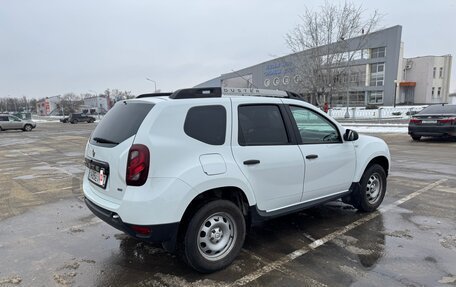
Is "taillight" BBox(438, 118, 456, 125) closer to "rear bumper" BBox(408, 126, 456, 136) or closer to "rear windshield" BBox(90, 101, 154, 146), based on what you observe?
"rear bumper" BBox(408, 126, 456, 136)

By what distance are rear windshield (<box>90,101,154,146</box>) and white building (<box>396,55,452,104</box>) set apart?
65.9 meters

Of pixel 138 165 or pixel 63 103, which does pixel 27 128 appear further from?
pixel 63 103

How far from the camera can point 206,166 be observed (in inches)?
125

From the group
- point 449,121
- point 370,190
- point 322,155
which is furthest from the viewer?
point 449,121

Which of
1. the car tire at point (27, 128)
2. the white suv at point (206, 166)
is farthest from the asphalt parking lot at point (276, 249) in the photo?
the car tire at point (27, 128)

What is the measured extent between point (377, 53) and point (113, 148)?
60.3 metres

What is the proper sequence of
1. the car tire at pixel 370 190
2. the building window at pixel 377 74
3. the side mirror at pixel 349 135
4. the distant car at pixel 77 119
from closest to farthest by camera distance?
the side mirror at pixel 349 135 → the car tire at pixel 370 190 → the distant car at pixel 77 119 → the building window at pixel 377 74

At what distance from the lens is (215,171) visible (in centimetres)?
322

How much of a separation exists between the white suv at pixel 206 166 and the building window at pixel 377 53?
57.7 metres

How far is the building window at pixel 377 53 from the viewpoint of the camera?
5466cm

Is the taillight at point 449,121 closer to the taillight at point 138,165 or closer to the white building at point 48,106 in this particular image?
the taillight at point 138,165

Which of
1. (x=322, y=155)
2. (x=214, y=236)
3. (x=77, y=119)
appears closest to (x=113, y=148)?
(x=214, y=236)

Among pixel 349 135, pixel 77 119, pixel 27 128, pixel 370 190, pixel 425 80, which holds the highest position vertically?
pixel 425 80

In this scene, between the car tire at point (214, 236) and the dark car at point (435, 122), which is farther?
the dark car at point (435, 122)
